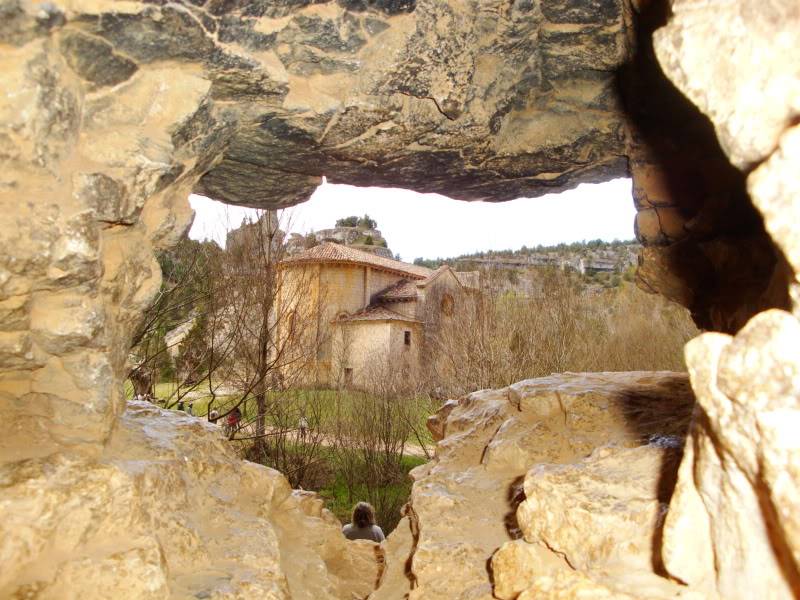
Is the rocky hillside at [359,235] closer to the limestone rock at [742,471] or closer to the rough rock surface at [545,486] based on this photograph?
the rough rock surface at [545,486]

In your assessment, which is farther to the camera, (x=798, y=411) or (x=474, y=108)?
(x=474, y=108)

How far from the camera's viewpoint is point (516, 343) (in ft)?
35.6

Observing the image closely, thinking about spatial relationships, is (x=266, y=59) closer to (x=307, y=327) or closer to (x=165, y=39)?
(x=165, y=39)

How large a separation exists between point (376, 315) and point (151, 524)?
12.6 m

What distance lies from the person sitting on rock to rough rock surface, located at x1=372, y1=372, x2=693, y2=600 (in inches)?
72.4

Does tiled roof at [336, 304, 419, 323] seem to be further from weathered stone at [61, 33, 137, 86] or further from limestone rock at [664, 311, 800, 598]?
limestone rock at [664, 311, 800, 598]

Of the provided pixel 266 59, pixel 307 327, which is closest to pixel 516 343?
pixel 307 327

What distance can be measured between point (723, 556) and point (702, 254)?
106 inches

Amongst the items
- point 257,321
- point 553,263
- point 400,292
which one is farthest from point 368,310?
point 553,263

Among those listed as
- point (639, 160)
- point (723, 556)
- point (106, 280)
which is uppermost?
point (639, 160)

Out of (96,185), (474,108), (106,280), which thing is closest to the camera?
(96,185)

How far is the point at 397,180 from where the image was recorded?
4.29 m

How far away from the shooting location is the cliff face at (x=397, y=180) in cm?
156

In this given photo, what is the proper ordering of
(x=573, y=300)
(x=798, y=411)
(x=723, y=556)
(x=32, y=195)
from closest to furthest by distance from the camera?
(x=798, y=411) < (x=723, y=556) < (x=32, y=195) < (x=573, y=300)
